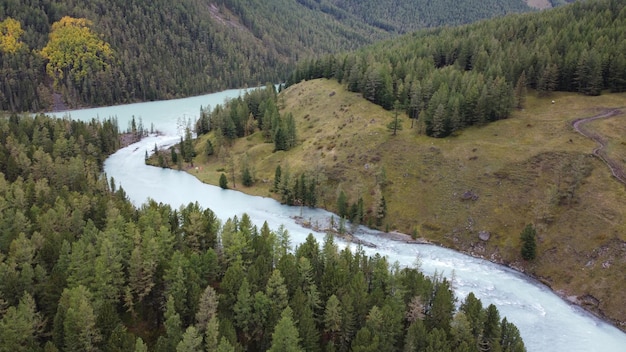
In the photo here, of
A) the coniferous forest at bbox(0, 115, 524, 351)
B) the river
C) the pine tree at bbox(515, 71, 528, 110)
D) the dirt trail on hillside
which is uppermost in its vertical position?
the pine tree at bbox(515, 71, 528, 110)

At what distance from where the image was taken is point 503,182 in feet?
385

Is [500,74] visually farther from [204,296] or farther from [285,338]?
[204,296]

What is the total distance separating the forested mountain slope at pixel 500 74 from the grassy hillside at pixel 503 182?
17.7 ft

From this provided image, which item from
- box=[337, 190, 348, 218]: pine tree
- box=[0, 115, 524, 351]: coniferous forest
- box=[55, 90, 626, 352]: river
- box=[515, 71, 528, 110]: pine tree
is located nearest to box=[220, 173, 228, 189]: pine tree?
box=[55, 90, 626, 352]: river

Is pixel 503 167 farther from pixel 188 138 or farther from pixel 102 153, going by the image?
pixel 102 153

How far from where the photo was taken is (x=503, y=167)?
120 m

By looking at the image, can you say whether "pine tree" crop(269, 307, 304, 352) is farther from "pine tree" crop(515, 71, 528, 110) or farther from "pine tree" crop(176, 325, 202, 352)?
"pine tree" crop(515, 71, 528, 110)

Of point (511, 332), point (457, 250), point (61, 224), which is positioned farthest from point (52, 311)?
point (457, 250)

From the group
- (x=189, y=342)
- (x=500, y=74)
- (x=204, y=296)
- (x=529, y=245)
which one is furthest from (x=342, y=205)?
(x=500, y=74)

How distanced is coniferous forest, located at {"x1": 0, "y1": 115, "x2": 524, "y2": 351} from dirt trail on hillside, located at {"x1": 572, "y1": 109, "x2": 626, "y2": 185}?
58768 millimetres

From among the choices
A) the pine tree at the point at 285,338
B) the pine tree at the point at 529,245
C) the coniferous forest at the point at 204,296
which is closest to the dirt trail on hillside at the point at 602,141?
the pine tree at the point at 529,245

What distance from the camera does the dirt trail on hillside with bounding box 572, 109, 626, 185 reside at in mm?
107162

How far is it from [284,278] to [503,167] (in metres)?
75.0

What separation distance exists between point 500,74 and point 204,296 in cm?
13825
